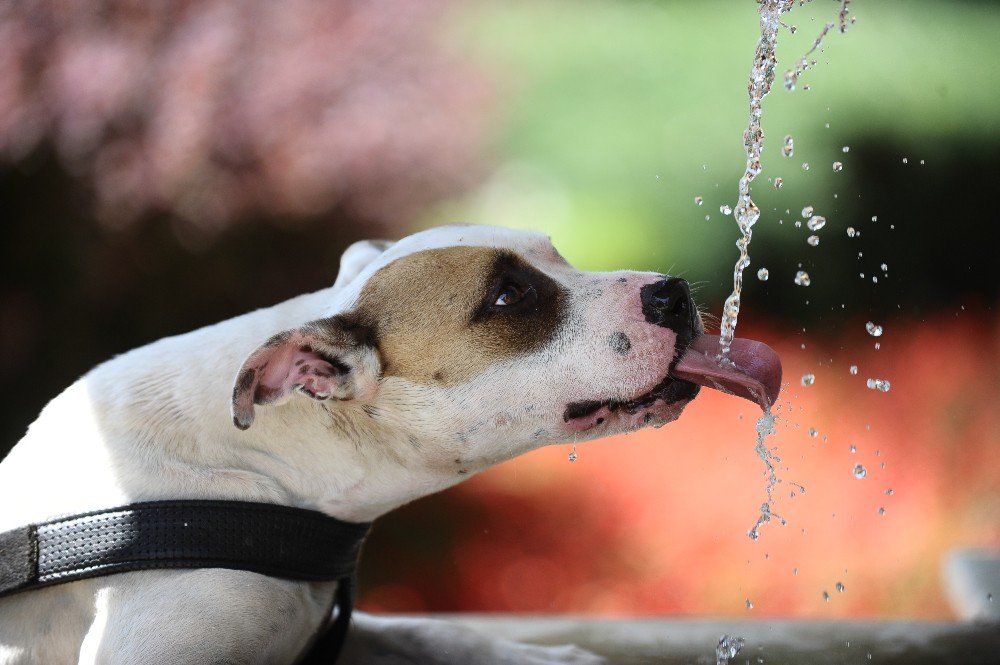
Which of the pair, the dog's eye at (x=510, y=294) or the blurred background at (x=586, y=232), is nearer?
the dog's eye at (x=510, y=294)

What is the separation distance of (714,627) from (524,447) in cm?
108

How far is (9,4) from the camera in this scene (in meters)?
4.68

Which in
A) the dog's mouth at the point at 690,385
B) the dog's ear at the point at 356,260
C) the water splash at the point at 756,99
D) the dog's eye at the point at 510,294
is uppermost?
the water splash at the point at 756,99

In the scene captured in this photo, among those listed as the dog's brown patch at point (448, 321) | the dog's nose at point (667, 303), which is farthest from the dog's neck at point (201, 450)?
the dog's nose at point (667, 303)

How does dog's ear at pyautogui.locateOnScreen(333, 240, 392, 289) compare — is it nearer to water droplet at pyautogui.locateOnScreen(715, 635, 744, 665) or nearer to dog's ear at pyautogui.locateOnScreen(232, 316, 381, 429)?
dog's ear at pyautogui.locateOnScreen(232, 316, 381, 429)

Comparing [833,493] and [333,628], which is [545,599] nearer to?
[833,493]

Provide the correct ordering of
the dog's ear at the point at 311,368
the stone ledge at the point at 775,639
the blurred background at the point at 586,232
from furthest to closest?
the blurred background at the point at 586,232 → the stone ledge at the point at 775,639 → the dog's ear at the point at 311,368

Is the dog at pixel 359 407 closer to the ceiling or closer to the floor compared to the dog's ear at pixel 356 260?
closer to the floor

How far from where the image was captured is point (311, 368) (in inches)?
85.9

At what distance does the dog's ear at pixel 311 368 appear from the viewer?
6.80 feet

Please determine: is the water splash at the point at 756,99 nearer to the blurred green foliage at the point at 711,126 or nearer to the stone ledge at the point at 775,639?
the stone ledge at the point at 775,639

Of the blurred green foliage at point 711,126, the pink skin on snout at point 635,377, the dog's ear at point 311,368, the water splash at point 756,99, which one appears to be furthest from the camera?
the blurred green foliage at point 711,126

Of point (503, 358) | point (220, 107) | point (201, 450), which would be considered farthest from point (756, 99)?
point (220, 107)

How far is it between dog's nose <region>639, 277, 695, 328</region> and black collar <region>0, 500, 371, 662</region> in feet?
2.70
